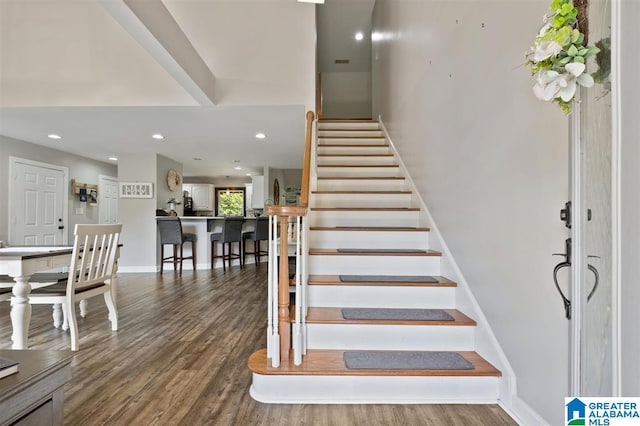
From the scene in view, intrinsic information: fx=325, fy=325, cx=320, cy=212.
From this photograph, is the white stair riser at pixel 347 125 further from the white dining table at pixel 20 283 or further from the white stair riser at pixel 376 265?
the white dining table at pixel 20 283

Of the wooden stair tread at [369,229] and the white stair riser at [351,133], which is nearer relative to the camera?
the wooden stair tread at [369,229]

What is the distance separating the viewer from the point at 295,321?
2.01 m

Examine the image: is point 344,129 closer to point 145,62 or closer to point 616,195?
point 145,62

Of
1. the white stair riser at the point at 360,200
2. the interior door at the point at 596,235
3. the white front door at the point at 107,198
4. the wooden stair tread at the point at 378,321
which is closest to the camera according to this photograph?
the interior door at the point at 596,235

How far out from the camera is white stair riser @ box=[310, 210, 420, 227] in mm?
3318

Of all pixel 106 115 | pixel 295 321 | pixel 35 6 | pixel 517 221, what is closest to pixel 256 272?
pixel 106 115

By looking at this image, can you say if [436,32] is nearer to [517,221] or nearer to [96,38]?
[517,221]

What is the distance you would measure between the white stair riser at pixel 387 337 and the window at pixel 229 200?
10.0 metres

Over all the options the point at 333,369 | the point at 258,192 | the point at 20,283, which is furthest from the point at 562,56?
the point at 258,192

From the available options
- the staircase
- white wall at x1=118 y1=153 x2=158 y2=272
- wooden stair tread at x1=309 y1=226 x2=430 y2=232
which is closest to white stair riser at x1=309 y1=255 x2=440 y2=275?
the staircase

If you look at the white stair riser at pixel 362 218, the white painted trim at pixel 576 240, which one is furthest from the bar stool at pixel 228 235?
the white painted trim at pixel 576 240

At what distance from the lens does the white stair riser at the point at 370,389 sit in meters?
1.80

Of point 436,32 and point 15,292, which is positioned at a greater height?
point 436,32

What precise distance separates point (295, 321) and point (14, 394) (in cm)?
133
